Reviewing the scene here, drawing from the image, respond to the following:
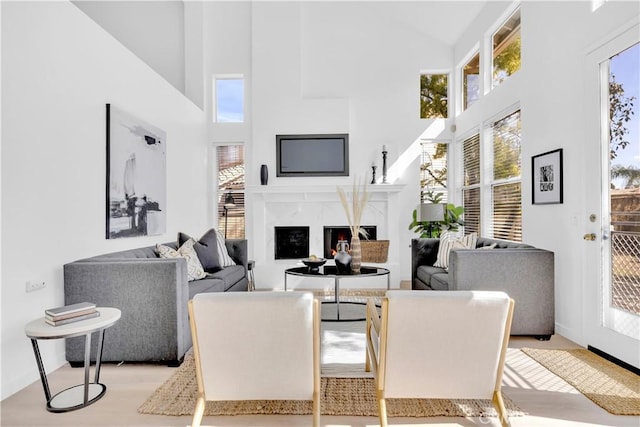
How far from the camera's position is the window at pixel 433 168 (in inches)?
251

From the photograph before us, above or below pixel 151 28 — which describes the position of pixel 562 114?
below

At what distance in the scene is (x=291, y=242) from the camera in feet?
19.9

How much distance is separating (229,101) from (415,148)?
3.23m

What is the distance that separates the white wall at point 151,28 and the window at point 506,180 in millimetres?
4895

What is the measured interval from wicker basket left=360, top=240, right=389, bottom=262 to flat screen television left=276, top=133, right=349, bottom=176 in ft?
4.04

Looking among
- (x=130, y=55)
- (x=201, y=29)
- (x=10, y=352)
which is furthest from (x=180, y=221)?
(x=201, y=29)

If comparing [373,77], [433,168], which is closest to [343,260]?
[433,168]

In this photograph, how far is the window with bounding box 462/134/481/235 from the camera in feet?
18.2

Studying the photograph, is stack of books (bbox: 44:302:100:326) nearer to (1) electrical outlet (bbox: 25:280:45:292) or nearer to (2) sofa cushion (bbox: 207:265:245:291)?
(1) electrical outlet (bbox: 25:280:45:292)

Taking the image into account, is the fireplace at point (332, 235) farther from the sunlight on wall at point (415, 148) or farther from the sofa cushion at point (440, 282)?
the sofa cushion at point (440, 282)

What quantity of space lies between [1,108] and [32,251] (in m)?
0.92

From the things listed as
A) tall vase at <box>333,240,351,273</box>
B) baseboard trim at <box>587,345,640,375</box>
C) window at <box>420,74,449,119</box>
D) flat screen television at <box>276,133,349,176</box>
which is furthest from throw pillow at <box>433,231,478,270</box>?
window at <box>420,74,449,119</box>

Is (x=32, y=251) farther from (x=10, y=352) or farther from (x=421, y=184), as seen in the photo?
(x=421, y=184)

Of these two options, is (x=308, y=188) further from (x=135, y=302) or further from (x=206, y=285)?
(x=135, y=302)
